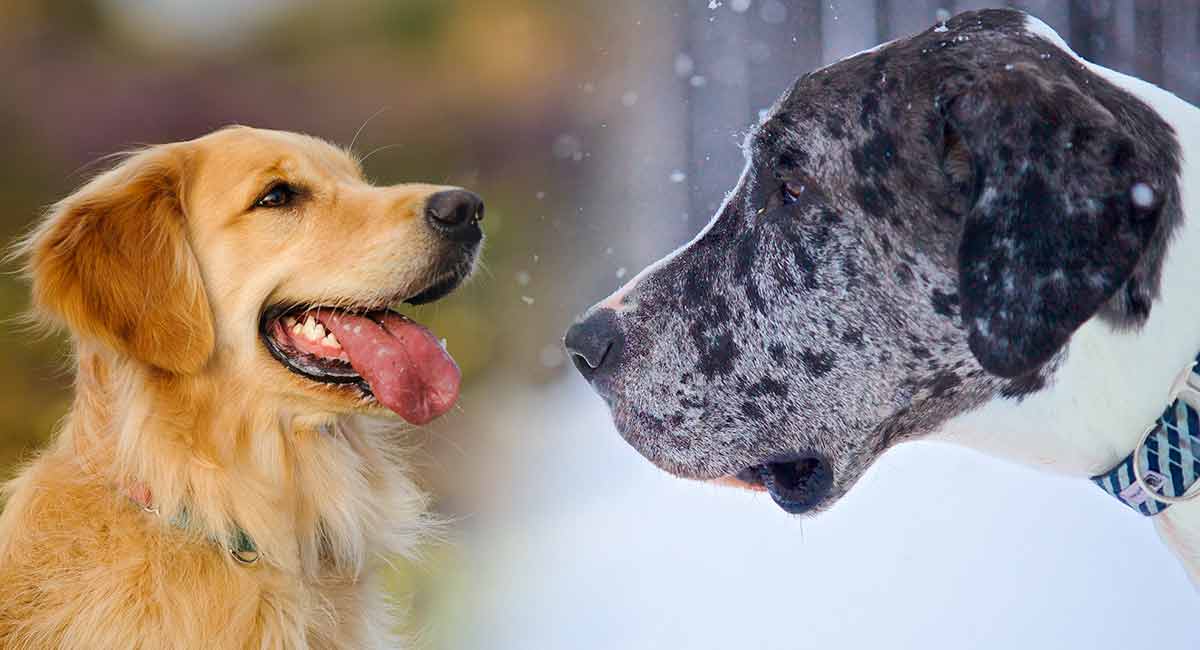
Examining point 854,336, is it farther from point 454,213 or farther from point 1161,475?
point 454,213

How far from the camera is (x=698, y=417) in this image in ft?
6.16

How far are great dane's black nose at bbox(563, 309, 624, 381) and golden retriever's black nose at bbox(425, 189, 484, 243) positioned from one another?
0.94 feet

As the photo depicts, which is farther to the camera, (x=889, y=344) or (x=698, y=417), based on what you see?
(x=698, y=417)

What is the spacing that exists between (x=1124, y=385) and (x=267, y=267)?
4.49ft

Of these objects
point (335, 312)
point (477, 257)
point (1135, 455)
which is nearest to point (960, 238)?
point (1135, 455)

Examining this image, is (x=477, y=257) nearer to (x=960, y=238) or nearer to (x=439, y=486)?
(x=960, y=238)

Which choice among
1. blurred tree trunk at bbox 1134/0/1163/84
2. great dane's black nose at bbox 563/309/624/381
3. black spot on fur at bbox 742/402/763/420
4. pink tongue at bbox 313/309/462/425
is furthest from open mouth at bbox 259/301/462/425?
blurred tree trunk at bbox 1134/0/1163/84

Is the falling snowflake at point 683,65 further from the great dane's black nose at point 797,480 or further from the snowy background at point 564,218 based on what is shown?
the great dane's black nose at point 797,480

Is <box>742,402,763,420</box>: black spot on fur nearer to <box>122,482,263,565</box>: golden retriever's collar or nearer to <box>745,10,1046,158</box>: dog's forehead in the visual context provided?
<box>745,10,1046,158</box>: dog's forehead

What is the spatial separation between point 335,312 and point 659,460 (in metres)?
0.63

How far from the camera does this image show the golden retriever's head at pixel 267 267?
6.07 ft

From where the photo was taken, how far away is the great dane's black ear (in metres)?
1.42

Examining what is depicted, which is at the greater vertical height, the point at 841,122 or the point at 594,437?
the point at 841,122

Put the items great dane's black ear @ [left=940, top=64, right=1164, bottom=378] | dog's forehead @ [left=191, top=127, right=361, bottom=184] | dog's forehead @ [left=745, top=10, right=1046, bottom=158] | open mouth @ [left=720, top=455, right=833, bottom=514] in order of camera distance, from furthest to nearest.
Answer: dog's forehead @ [left=191, top=127, right=361, bottom=184] → open mouth @ [left=720, top=455, right=833, bottom=514] → dog's forehead @ [left=745, top=10, right=1046, bottom=158] → great dane's black ear @ [left=940, top=64, right=1164, bottom=378]
